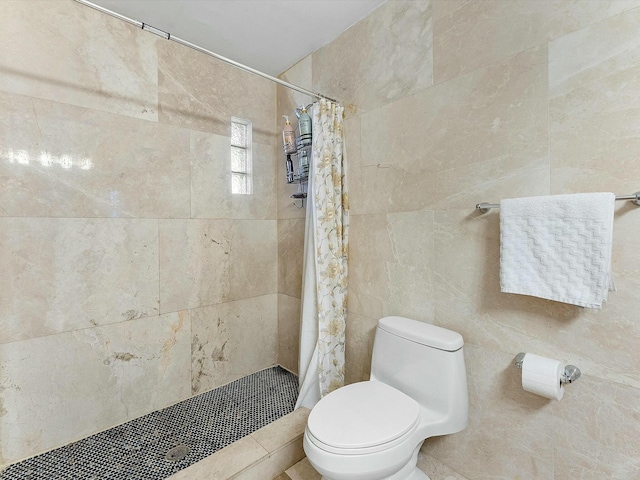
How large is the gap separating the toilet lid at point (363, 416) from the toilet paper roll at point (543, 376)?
422 mm

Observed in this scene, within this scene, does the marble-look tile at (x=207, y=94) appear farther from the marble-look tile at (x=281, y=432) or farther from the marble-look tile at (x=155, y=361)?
the marble-look tile at (x=281, y=432)

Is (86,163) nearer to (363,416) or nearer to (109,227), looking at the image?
(109,227)

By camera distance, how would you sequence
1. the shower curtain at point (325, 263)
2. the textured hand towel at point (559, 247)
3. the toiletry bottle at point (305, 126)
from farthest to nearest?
the toiletry bottle at point (305, 126) → the shower curtain at point (325, 263) → the textured hand towel at point (559, 247)

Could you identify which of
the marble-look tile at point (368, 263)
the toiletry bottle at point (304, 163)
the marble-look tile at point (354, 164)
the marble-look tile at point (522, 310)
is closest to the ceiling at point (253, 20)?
the marble-look tile at point (354, 164)

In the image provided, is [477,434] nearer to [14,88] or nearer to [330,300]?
[330,300]

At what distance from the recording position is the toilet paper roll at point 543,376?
103cm

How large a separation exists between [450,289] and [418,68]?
3.60 feet

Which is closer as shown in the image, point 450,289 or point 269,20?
point 450,289

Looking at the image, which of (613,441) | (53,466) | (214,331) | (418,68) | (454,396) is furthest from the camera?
(214,331)

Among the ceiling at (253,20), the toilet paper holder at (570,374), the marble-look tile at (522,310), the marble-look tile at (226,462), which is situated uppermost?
the ceiling at (253,20)

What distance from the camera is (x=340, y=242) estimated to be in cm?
A: 180

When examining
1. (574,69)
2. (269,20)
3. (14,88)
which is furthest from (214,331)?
(574,69)

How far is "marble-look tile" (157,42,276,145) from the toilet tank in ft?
5.54

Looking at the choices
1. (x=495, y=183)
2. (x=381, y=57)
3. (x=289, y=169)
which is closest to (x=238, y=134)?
(x=289, y=169)
